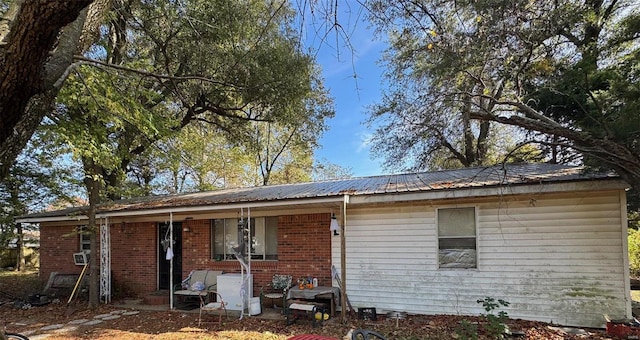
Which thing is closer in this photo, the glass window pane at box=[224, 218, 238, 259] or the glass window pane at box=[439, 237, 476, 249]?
the glass window pane at box=[439, 237, 476, 249]

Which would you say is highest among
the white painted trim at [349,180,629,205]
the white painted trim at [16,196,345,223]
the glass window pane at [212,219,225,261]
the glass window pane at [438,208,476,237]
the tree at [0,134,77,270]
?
the tree at [0,134,77,270]

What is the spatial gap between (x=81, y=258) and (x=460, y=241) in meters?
11.5

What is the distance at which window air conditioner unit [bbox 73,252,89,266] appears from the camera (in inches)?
486

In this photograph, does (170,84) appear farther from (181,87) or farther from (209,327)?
(181,87)

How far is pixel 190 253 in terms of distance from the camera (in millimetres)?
11070

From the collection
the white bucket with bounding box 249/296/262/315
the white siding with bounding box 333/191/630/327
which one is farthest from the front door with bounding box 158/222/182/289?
the white siding with bounding box 333/191/630/327

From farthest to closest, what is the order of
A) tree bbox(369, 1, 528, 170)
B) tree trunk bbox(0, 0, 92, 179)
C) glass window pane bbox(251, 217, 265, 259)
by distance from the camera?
glass window pane bbox(251, 217, 265, 259) < tree bbox(369, 1, 528, 170) < tree trunk bbox(0, 0, 92, 179)

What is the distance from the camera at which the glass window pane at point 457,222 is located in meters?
8.02

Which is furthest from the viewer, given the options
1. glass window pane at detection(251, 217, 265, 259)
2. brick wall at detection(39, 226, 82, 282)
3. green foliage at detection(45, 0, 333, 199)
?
brick wall at detection(39, 226, 82, 282)

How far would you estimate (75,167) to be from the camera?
1525 cm

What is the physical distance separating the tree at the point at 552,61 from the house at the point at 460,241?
1.20 m

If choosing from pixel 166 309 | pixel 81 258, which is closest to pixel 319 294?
pixel 166 309

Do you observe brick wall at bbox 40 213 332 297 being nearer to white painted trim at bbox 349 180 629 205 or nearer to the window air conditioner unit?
the window air conditioner unit

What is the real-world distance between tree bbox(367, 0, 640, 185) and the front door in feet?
26.4
